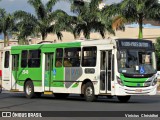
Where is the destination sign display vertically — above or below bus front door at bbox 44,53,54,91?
above

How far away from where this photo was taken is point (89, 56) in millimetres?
23328

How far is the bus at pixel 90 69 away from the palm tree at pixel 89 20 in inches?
691

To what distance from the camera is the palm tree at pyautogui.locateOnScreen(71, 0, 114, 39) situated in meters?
44.4

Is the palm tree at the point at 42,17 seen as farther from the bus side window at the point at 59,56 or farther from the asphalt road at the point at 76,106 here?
the asphalt road at the point at 76,106

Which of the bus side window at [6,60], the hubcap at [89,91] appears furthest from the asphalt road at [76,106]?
the bus side window at [6,60]

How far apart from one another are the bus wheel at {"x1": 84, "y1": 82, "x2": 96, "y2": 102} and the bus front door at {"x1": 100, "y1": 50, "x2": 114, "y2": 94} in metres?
0.60

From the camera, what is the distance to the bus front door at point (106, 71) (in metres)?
22.2

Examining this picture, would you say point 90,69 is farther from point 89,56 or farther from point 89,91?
point 89,91

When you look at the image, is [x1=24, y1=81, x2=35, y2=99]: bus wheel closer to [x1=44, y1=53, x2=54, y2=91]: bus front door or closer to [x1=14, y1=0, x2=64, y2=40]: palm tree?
[x1=44, y1=53, x2=54, y2=91]: bus front door

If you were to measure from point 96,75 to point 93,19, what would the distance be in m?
22.7

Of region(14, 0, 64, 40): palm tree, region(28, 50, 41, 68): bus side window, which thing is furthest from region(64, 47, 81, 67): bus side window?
region(14, 0, 64, 40): palm tree

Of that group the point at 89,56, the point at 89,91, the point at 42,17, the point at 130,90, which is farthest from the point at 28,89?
the point at 42,17

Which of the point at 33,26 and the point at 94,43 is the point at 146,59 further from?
the point at 33,26

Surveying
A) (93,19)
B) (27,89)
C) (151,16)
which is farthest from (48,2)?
(27,89)
